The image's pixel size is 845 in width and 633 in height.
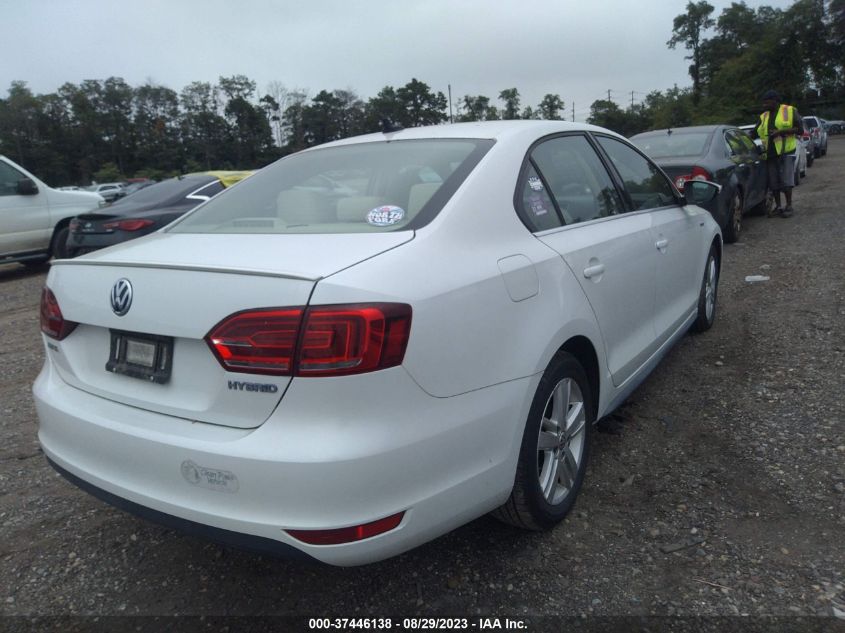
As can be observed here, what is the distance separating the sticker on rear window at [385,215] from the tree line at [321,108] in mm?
49582

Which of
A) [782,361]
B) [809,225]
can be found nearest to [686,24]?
[809,225]

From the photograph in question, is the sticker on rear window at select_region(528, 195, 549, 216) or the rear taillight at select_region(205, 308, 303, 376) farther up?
the sticker on rear window at select_region(528, 195, 549, 216)

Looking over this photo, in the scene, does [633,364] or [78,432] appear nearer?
[78,432]

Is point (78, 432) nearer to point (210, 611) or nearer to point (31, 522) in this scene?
point (210, 611)

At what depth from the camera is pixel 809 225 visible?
9406mm

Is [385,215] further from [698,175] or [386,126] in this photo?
[698,175]

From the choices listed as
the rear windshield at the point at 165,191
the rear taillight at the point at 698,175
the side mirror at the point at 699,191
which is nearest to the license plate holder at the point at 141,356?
the side mirror at the point at 699,191

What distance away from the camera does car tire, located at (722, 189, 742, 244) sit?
822cm

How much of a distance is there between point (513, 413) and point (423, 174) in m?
1.00

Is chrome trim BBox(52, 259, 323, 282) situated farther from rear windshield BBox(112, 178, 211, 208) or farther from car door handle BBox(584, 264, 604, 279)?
rear windshield BBox(112, 178, 211, 208)

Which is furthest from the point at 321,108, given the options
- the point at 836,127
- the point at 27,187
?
the point at 27,187

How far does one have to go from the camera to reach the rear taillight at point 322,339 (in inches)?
71.6

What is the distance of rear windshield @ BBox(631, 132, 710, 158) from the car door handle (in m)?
5.78

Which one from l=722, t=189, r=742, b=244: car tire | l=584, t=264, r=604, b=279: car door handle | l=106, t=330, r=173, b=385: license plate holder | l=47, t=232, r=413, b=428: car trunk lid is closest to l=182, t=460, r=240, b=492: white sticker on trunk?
l=47, t=232, r=413, b=428: car trunk lid
